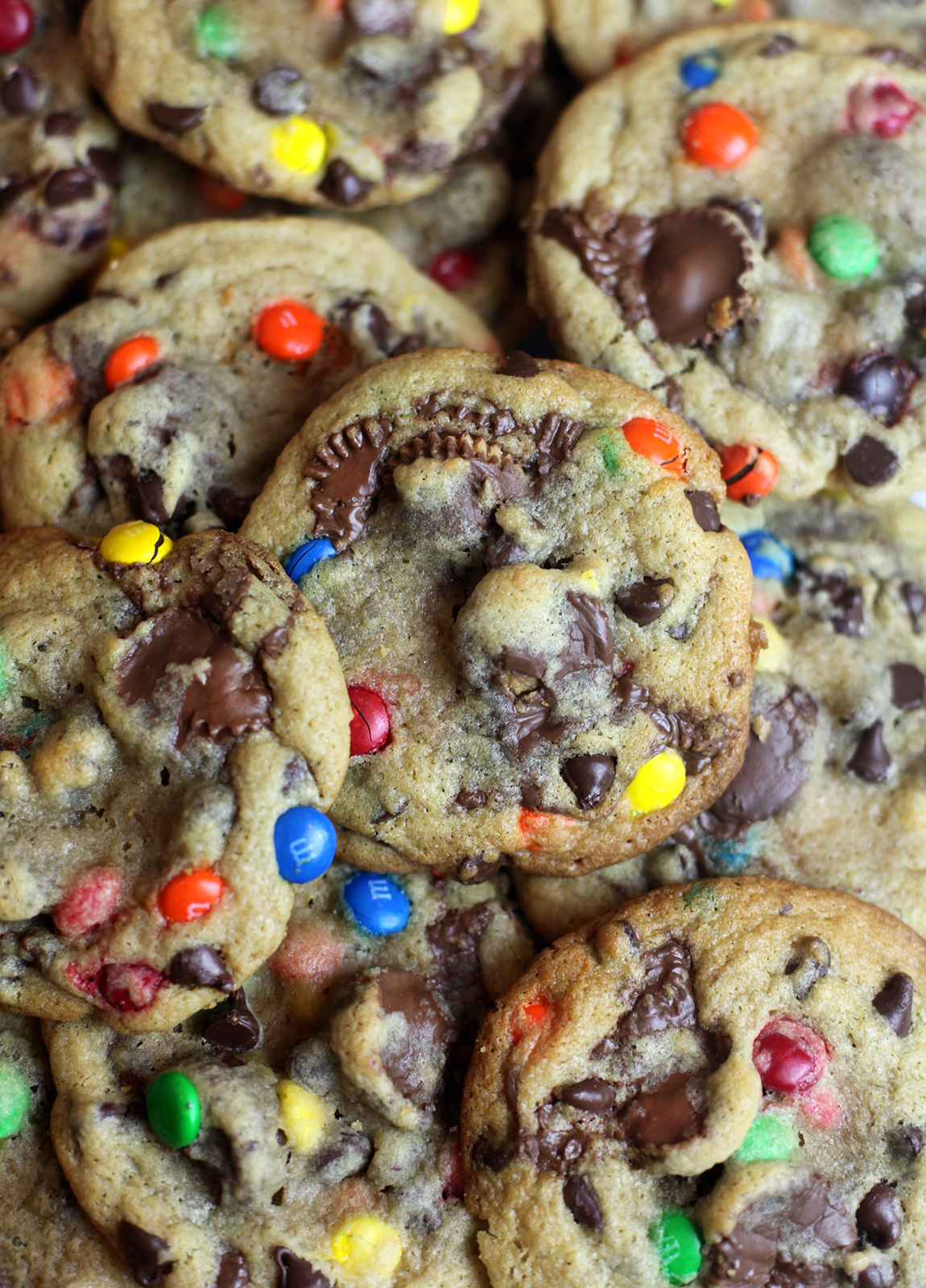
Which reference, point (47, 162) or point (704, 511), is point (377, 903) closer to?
point (704, 511)

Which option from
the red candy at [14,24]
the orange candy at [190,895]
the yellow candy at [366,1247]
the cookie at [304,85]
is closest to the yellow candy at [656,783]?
the orange candy at [190,895]

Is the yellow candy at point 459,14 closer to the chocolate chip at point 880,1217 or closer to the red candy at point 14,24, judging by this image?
the red candy at point 14,24

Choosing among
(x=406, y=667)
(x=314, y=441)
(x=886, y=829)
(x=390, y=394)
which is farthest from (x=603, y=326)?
(x=886, y=829)

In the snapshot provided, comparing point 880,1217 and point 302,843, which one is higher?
point 302,843

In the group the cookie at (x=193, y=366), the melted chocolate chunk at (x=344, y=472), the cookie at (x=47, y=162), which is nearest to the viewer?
the melted chocolate chunk at (x=344, y=472)

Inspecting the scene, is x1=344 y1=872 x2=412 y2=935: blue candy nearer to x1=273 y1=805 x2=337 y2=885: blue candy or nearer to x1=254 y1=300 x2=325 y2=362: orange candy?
x1=273 y1=805 x2=337 y2=885: blue candy

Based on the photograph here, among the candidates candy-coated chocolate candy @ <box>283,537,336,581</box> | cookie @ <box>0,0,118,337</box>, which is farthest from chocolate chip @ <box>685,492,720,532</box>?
cookie @ <box>0,0,118,337</box>

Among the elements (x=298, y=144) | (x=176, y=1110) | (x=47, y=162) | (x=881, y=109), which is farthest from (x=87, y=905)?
(x=881, y=109)
